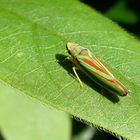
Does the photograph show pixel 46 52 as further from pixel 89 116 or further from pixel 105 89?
pixel 89 116

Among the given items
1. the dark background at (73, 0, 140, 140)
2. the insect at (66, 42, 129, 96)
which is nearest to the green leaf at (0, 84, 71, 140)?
the dark background at (73, 0, 140, 140)

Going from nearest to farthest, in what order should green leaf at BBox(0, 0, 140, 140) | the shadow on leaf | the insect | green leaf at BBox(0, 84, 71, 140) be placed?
green leaf at BBox(0, 0, 140, 140) < the shadow on leaf < the insect < green leaf at BBox(0, 84, 71, 140)

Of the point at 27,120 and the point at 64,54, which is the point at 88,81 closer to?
the point at 64,54

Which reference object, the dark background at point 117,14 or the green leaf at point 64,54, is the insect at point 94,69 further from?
the dark background at point 117,14

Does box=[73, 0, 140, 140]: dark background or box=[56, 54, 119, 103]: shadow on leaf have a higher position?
box=[56, 54, 119, 103]: shadow on leaf

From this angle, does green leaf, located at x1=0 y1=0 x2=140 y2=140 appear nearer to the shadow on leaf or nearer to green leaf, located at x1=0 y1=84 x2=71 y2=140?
the shadow on leaf

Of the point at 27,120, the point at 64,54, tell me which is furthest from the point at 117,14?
the point at 64,54

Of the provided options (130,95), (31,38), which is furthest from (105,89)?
(31,38)
